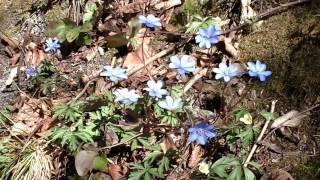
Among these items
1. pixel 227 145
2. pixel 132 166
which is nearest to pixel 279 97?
pixel 227 145

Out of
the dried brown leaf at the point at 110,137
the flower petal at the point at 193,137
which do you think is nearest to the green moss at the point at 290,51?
the flower petal at the point at 193,137

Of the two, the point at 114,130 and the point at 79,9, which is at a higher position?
the point at 79,9

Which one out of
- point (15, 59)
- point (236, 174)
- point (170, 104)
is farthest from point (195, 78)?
point (15, 59)

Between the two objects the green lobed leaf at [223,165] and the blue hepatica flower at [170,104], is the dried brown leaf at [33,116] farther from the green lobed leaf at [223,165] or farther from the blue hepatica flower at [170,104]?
the green lobed leaf at [223,165]

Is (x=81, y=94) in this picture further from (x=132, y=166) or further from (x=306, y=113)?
(x=306, y=113)

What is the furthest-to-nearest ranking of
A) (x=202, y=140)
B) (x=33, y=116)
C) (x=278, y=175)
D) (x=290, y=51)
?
1. (x=33, y=116)
2. (x=290, y=51)
3. (x=278, y=175)
4. (x=202, y=140)

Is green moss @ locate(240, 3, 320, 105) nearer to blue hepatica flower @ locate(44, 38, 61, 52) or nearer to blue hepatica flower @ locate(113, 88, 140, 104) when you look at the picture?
blue hepatica flower @ locate(113, 88, 140, 104)

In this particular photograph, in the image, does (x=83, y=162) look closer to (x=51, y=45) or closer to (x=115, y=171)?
(x=115, y=171)

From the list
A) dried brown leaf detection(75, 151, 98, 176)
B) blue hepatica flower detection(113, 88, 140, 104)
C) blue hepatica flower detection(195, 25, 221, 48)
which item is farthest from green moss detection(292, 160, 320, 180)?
dried brown leaf detection(75, 151, 98, 176)
